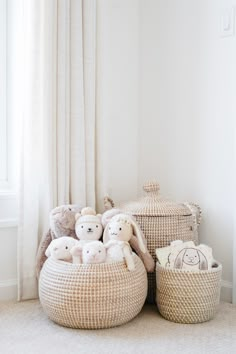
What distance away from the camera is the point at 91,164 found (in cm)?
248

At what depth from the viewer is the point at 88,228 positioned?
7.05 ft

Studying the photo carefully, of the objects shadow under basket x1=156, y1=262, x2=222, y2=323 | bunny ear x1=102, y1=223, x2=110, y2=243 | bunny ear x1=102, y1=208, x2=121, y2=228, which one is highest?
bunny ear x1=102, y1=208, x2=121, y2=228

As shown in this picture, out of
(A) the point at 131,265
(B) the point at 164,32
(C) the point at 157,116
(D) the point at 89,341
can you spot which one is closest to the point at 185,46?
(B) the point at 164,32

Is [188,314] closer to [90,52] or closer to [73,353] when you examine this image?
[73,353]

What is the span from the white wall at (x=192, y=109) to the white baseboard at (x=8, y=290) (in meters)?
0.95

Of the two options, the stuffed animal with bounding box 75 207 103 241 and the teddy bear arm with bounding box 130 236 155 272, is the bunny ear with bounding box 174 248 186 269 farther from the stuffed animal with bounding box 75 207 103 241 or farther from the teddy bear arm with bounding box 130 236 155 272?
the stuffed animal with bounding box 75 207 103 241

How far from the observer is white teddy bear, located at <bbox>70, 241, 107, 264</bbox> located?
1.96 metres

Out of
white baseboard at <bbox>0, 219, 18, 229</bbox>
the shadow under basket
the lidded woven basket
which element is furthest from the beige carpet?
white baseboard at <bbox>0, 219, 18, 229</bbox>

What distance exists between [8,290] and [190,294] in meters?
0.94

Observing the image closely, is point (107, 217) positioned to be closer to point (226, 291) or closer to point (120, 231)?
point (120, 231)

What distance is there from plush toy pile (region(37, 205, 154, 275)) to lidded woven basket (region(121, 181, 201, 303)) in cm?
10

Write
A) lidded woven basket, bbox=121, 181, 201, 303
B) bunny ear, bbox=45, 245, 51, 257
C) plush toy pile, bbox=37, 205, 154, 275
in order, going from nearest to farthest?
plush toy pile, bbox=37, 205, 154, 275 → bunny ear, bbox=45, 245, 51, 257 → lidded woven basket, bbox=121, 181, 201, 303

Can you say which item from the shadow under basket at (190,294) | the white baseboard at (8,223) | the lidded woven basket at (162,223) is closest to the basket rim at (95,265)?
the shadow under basket at (190,294)

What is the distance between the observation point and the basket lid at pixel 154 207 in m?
2.30
